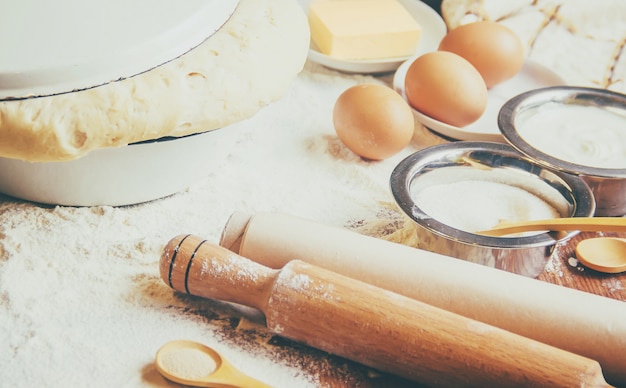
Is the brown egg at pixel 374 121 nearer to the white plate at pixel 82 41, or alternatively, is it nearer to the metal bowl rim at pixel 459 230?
the metal bowl rim at pixel 459 230

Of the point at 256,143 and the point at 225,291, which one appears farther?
the point at 256,143

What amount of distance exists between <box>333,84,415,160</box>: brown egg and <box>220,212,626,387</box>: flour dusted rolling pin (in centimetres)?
31

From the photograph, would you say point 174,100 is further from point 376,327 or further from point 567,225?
point 567,225

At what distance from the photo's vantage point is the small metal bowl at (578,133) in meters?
1.13

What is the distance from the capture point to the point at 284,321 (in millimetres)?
897

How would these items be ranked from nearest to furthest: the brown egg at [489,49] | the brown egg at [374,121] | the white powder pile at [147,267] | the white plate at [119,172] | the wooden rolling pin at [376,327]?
the wooden rolling pin at [376,327] < the white powder pile at [147,267] < the white plate at [119,172] < the brown egg at [374,121] < the brown egg at [489,49]

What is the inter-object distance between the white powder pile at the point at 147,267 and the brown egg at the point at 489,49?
284 mm

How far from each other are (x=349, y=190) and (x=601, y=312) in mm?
522

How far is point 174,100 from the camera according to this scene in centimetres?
100

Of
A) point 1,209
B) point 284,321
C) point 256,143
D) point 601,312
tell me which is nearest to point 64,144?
point 1,209

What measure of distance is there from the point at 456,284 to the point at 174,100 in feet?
1.55

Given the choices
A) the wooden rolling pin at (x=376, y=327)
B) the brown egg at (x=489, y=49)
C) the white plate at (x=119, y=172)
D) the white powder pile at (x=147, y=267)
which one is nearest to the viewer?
the wooden rolling pin at (x=376, y=327)

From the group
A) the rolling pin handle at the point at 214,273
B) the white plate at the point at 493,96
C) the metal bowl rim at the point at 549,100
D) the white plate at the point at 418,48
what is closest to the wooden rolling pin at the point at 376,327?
the rolling pin handle at the point at 214,273

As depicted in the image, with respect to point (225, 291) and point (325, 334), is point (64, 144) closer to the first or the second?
point (225, 291)
